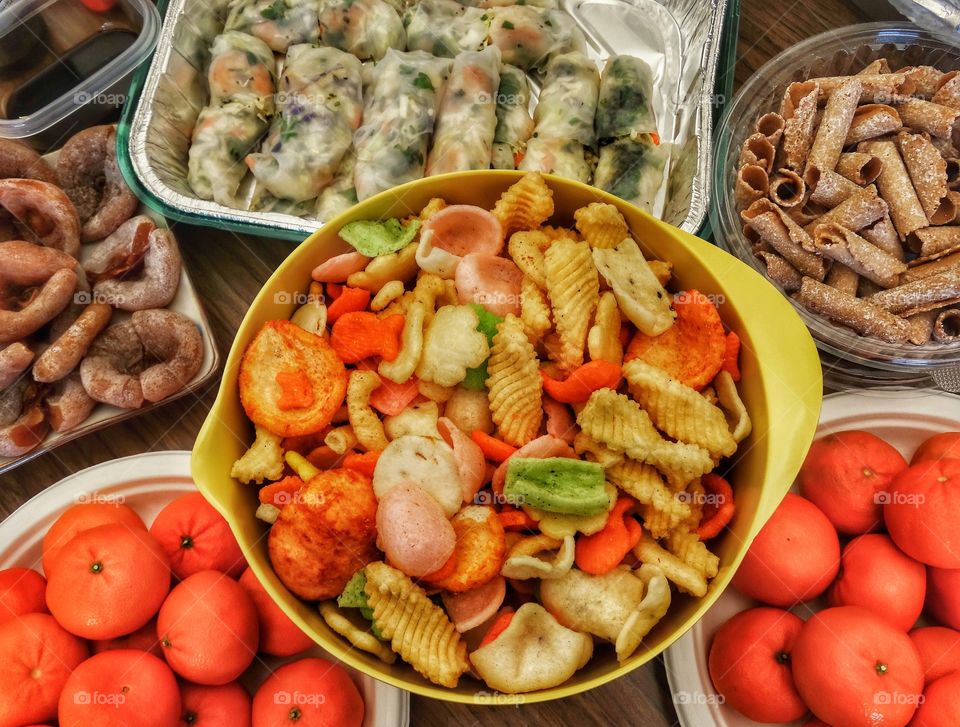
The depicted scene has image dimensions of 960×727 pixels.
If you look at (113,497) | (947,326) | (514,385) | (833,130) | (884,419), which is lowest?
(113,497)

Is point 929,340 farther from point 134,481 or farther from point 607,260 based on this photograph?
point 134,481

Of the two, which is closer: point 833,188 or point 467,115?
point 833,188

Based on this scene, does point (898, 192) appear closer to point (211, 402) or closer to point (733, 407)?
point (733, 407)

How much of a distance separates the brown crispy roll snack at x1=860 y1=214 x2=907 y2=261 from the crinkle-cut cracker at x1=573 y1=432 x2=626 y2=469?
65 cm

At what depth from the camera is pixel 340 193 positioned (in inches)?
50.5

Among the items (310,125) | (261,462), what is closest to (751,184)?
(310,125)

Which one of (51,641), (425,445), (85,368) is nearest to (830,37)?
(425,445)

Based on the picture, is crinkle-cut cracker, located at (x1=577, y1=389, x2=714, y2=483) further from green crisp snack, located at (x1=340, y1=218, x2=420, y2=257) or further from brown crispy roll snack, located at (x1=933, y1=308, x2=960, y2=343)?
brown crispy roll snack, located at (x1=933, y1=308, x2=960, y2=343)

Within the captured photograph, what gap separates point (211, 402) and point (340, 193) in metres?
0.43

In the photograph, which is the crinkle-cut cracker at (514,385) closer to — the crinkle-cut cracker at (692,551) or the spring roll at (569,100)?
the crinkle-cut cracker at (692,551)

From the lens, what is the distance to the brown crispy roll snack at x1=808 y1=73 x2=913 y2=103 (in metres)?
1.18

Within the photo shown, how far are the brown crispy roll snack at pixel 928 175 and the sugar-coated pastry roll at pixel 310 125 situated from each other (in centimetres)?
93

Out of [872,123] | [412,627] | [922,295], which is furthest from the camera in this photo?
[872,123]

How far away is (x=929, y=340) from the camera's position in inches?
42.1
